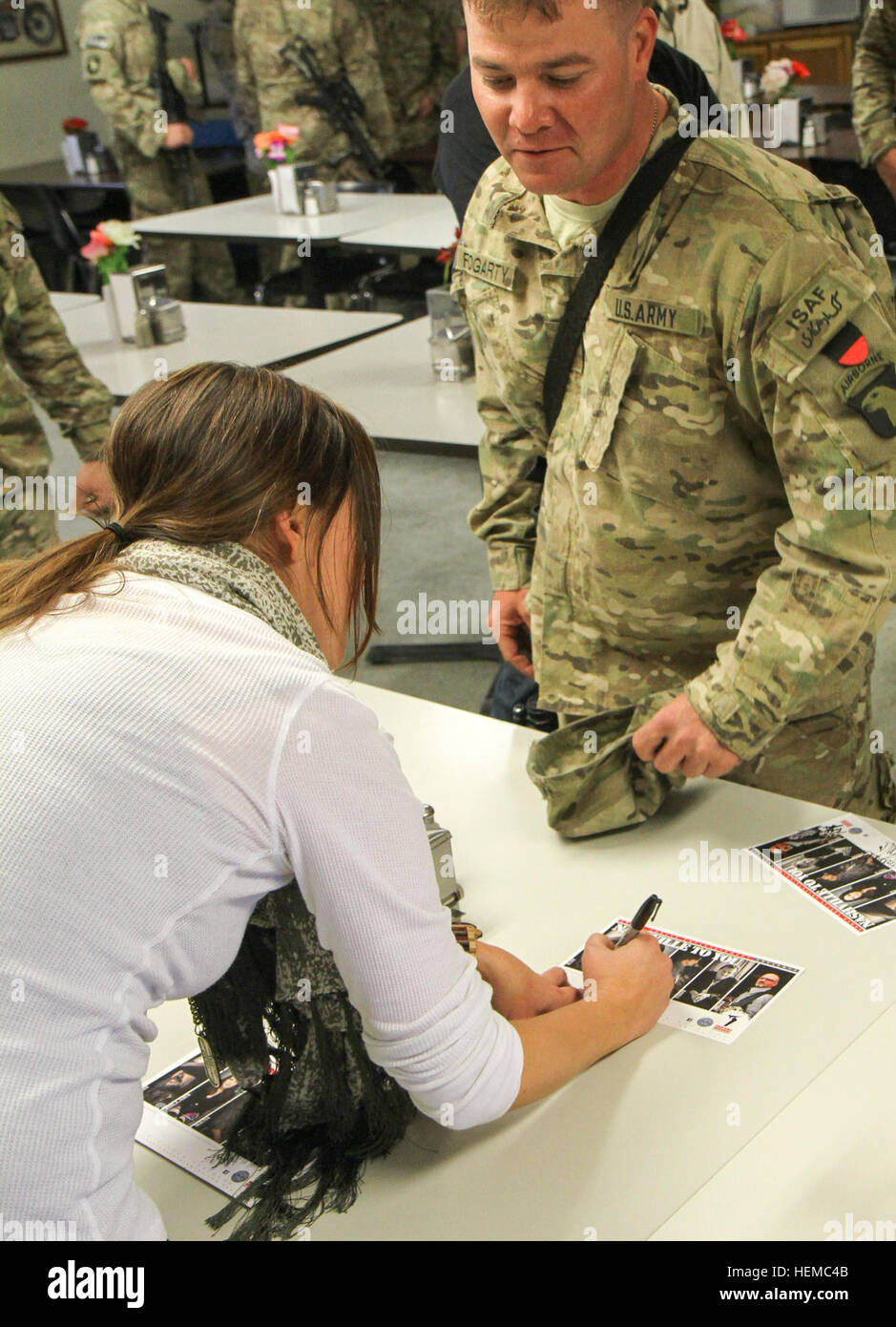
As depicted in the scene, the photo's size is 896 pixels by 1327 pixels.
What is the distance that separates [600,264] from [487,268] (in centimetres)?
23

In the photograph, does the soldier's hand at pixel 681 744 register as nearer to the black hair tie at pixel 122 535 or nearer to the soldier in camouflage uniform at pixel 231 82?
the black hair tie at pixel 122 535

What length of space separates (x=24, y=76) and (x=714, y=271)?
34.3 ft

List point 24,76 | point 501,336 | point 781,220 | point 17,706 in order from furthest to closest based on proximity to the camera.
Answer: point 24,76
point 501,336
point 781,220
point 17,706

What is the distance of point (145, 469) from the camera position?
1.10 metres

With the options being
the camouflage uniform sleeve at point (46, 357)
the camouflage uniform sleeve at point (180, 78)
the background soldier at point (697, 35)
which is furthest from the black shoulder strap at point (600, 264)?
the camouflage uniform sleeve at point (180, 78)

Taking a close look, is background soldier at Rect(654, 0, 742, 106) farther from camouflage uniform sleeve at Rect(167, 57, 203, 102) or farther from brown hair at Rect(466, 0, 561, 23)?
camouflage uniform sleeve at Rect(167, 57, 203, 102)

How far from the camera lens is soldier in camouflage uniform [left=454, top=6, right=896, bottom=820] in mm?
1434

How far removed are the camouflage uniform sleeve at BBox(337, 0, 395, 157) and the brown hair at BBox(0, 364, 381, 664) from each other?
6.37 m

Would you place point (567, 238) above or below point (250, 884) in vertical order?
above

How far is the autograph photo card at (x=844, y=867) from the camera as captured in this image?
1378mm

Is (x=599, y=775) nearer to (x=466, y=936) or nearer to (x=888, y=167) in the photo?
(x=466, y=936)

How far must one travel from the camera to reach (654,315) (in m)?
1.54

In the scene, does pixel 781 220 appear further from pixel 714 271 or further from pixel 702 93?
pixel 702 93

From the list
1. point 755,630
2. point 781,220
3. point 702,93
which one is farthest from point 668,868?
point 702,93
